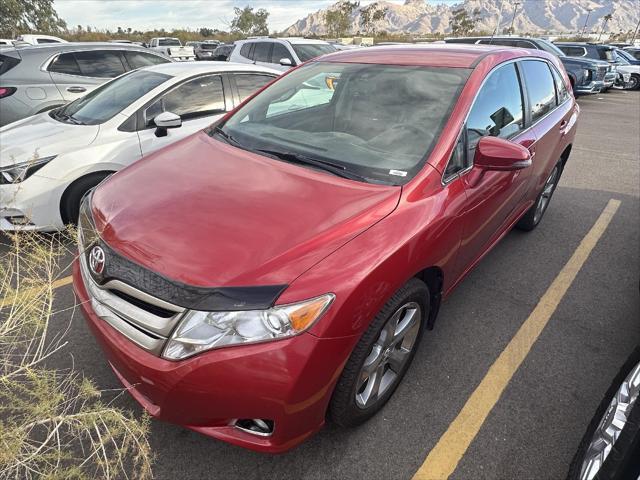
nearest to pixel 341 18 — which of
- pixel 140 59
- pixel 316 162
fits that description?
pixel 140 59

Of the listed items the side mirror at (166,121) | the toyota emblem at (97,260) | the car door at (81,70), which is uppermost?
the car door at (81,70)

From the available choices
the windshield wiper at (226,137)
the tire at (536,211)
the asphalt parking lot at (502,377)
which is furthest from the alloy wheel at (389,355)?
the tire at (536,211)

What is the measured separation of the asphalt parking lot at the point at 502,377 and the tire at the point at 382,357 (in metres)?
0.16

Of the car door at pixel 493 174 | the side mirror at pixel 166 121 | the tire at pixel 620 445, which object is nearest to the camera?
the tire at pixel 620 445

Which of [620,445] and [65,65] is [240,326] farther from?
[65,65]

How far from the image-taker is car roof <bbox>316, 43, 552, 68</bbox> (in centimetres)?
256

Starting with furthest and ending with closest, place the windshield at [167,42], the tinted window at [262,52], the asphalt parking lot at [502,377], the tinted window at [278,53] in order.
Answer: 1. the windshield at [167,42]
2. the tinted window at [262,52]
3. the tinted window at [278,53]
4. the asphalt parking lot at [502,377]

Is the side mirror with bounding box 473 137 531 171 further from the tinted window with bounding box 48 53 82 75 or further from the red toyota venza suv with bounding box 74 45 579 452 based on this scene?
the tinted window with bounding box 48 53 82 75

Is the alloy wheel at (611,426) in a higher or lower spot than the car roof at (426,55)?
lower

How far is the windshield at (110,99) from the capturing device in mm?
3908

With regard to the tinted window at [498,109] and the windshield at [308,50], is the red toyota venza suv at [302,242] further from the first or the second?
the windshield at [308,50]

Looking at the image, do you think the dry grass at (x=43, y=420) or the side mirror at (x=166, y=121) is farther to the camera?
the side mirror at (x=166, y=121)

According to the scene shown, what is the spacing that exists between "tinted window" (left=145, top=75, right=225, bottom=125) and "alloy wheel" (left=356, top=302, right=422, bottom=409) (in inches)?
124

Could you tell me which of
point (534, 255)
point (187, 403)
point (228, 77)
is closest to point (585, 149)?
point (534, 255)
